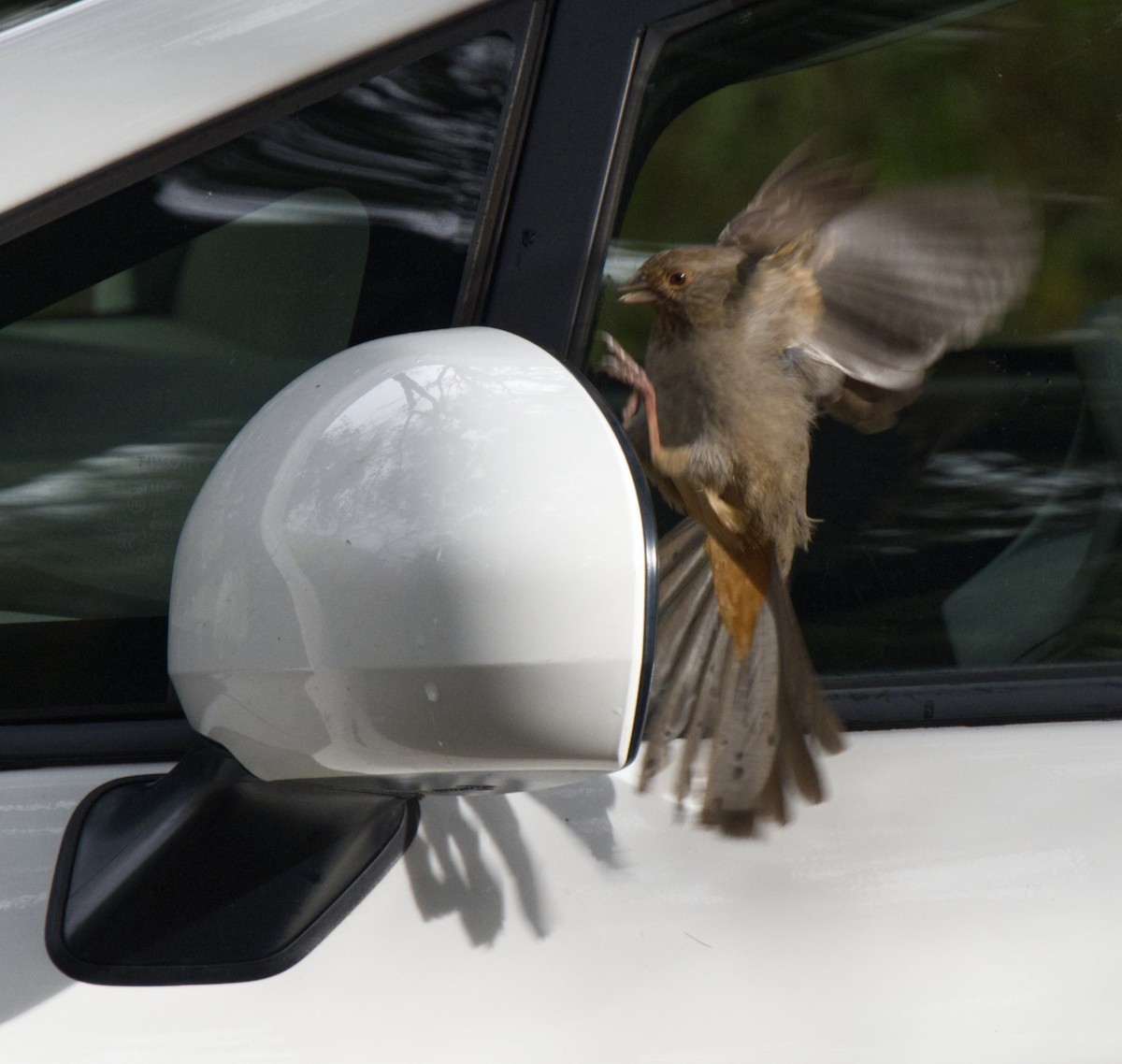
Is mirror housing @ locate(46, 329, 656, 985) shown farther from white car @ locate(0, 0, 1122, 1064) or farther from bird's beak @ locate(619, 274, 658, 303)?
bird's beak @ locate(619, 274, 658, 303)

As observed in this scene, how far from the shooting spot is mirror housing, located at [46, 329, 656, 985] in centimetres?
86

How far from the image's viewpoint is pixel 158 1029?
1.07m

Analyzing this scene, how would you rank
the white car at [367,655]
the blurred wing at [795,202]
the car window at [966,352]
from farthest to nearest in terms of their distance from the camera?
the car window at [966,352]
the blurred wing at [795,202]
the white car at [367,655]

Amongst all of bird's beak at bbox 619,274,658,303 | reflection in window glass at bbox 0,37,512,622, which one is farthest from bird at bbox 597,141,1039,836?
reflection in window glass at bbox 0,37,512,622

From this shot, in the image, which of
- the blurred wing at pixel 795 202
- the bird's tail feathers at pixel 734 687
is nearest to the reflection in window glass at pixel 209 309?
the blurred wing at pixel 795 202

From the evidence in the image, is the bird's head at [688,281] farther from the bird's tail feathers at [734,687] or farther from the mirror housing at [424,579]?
the mirror housing at [424,579]

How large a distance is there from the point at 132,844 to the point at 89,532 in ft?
1.06

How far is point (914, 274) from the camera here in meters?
1.21

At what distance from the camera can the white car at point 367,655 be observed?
960 millimetres

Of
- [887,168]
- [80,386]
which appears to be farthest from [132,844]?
[887,168]

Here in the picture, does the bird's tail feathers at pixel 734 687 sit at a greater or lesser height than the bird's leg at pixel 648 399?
lesser

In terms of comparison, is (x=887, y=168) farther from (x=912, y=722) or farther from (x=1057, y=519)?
(x=912, y=722)

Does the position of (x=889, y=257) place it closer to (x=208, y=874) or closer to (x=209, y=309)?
(x=209, y=309)

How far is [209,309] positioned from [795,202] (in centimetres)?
56
